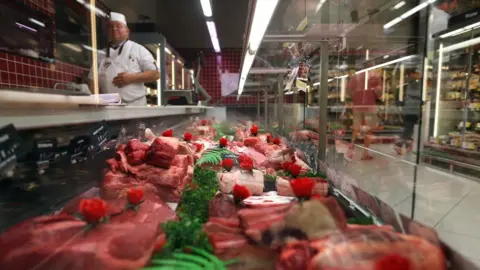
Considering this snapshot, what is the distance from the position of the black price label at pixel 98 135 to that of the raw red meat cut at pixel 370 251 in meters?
0.90

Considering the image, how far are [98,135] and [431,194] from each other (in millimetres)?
3466

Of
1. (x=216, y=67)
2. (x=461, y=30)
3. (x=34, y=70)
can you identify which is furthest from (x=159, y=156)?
(x=216, y=67)

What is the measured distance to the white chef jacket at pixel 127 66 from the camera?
3.75 metres

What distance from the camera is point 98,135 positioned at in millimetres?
1265

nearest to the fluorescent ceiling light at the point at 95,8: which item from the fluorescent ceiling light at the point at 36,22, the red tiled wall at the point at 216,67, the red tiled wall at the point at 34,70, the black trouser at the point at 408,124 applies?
the red tiled wall at the point at 34,70

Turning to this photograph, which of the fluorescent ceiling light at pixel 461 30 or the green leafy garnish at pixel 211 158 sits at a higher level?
the fluorescent ceiling light at pixel 461 30

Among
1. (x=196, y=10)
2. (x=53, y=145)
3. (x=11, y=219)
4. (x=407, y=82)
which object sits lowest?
(x=11, y=219)

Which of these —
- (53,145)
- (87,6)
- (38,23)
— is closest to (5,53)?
(38,23)

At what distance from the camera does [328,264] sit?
0.61 meters

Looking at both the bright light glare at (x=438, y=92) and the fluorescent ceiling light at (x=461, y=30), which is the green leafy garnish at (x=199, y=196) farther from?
the bright light glare at (x=438, y=92)

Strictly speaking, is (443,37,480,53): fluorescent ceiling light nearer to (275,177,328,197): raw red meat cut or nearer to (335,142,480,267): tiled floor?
(335,142,480,267): tiled floor

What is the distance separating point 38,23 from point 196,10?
5126mm

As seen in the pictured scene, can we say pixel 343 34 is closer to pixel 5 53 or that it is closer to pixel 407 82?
pixel 5 53

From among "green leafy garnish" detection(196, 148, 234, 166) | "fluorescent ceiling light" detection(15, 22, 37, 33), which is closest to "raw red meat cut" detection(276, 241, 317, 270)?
"green leafy garnish" detection(196, 148, 234, 166)
